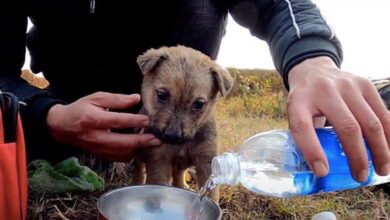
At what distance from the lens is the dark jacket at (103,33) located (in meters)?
2.99

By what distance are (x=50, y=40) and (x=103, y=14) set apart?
16.1 inches

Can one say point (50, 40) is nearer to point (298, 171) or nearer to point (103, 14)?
point (103, 14)

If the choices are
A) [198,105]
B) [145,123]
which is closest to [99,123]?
[145,123]

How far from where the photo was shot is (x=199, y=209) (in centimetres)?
211

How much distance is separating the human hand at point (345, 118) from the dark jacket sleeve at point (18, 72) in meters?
1.32

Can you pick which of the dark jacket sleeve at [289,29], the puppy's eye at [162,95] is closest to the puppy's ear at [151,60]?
the puppy's eye at [162,95]

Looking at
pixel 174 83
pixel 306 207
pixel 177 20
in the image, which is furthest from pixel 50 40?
pixel 306 207

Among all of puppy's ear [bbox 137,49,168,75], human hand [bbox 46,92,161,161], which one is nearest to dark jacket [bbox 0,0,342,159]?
human hand [bbox 46,92,161,161]

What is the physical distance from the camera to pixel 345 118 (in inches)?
69.2

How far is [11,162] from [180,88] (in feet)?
3.47

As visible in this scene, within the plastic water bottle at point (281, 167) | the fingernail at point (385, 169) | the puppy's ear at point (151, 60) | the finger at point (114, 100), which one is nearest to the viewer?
the fingernail at point (385, 169)

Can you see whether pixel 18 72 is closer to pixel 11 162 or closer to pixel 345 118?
pixel 11 162

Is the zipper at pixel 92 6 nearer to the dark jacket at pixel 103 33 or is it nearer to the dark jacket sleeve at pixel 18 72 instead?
the dark jacket at pixel 103 33

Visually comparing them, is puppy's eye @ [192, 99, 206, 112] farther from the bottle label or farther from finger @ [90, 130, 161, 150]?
the bottle label
